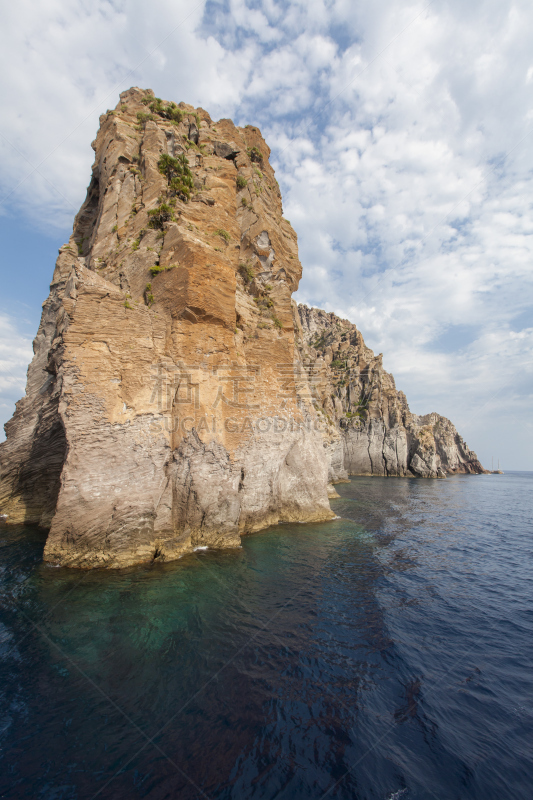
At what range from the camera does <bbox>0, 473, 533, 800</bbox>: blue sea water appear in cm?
443

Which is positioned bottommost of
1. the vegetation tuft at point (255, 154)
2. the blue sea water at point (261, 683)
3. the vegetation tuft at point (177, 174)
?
the blue sea water at point (261, 683)

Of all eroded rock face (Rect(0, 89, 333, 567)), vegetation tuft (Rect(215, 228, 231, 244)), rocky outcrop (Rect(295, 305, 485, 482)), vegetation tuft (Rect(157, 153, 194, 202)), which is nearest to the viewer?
eroded rock face (Rect(0, 89, 333, 567))

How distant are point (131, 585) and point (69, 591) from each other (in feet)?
5.79

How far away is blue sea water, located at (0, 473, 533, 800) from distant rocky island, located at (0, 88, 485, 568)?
2.41 meters

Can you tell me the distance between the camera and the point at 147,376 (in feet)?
43.1

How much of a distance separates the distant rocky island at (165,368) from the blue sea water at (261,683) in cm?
241

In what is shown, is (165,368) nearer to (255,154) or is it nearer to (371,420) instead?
(255,154)

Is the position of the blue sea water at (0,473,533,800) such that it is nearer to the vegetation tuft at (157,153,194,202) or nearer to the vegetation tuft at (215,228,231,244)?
the vegetation tuft at (215,228,231,244)

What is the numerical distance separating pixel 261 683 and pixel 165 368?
37.8ft

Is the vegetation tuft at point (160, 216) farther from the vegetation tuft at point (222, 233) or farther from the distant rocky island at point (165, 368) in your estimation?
the vegetation tuft at point (222, 233)

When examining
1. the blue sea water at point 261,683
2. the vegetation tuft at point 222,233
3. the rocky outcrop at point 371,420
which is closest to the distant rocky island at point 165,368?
the vegetation tuft at point 222,233

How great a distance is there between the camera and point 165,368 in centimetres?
1375

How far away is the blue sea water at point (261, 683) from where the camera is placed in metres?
4.43

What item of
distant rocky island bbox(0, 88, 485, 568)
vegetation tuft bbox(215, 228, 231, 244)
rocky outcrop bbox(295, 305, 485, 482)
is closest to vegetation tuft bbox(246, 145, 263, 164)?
distant rocky island bbox(0, 88, 485, 568)
